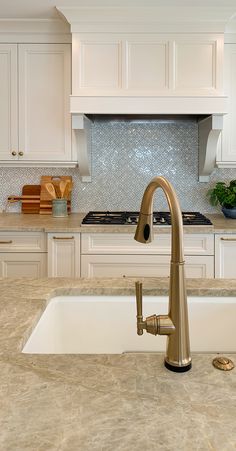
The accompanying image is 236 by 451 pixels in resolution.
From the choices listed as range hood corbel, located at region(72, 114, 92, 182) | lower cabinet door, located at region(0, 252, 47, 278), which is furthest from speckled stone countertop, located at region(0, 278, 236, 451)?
range hood corbel, located at region(72, 114, 92, 182)

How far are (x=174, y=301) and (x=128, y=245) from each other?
1928mm

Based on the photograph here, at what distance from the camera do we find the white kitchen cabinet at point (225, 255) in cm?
264

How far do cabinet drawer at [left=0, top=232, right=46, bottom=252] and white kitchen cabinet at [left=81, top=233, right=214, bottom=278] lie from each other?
0.99 ft

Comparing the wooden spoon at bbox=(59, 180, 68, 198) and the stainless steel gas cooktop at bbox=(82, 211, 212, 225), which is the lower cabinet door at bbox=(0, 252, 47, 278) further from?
the wooden spoon at bbox=(59, 180, 68, 198)

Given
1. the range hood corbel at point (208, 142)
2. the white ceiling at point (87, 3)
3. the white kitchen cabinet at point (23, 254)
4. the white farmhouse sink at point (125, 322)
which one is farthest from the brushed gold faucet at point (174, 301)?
the white ceiling at point (87, 3)

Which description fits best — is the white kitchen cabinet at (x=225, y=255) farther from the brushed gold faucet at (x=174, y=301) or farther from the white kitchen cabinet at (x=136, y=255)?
the brushed gold faucet at (x=174, y=301)

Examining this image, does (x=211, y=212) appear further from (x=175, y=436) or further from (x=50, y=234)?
(x=175, y=436)

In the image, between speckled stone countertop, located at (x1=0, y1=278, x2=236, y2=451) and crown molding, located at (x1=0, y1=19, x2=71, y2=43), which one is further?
crown molding, located at (x1=0, y1=19, x2=71, y2=43)

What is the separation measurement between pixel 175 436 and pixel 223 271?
7.14 ft

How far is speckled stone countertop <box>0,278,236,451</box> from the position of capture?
57cm

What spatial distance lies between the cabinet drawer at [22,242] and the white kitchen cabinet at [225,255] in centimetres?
116

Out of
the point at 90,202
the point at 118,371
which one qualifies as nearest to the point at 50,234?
the point at 90,202

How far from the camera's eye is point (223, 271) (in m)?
2.67

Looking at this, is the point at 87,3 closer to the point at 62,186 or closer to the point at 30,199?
the point at 62,186
